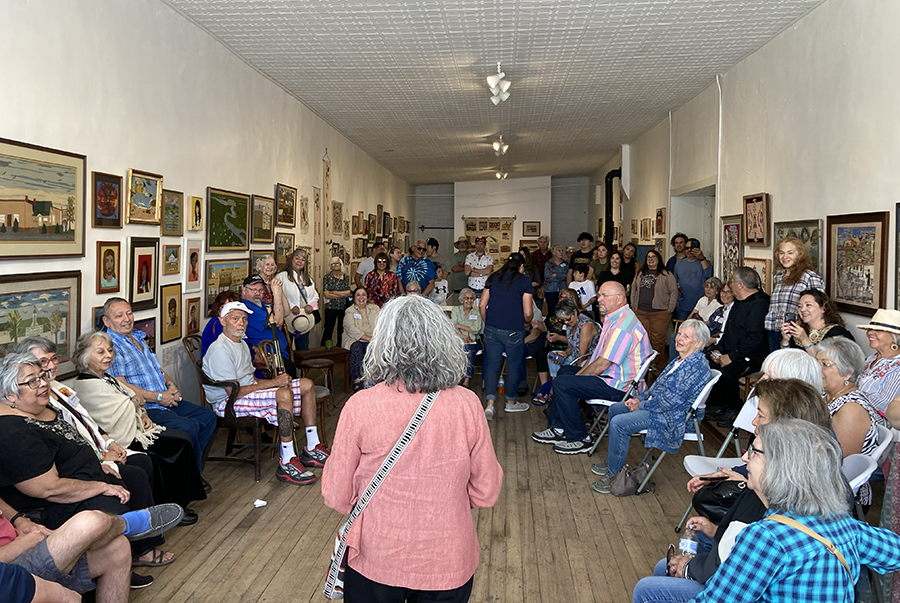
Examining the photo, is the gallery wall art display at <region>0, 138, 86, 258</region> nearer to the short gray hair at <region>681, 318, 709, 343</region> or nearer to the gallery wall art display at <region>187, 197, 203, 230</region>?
the gallery wall art display at <region>187, 197, 203, 230</region>

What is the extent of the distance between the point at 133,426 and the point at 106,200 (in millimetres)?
1546

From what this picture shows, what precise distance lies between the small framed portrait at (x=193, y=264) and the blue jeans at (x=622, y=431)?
3.64 m

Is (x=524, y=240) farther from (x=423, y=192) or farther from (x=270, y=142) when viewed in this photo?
(x=270, y=142)

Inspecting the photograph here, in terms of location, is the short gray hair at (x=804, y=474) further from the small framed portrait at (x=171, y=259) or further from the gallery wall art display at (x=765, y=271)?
the gallery wall art display at (x=765, y=271)

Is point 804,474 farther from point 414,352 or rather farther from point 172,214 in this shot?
point 172,214

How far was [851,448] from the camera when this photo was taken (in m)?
3.18

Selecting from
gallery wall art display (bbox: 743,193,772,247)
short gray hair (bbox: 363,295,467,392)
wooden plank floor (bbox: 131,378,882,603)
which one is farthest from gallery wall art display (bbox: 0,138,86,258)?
gallery wall art display (bbox: 743,193,772,247)

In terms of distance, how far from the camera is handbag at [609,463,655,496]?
4.75m

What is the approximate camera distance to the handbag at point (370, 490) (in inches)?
78.6

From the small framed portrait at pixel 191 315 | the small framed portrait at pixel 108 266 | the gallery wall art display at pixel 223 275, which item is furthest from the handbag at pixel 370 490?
the gallery wall art display at pixel 223 275

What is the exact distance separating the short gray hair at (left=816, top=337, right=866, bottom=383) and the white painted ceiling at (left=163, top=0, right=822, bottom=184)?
2927mm

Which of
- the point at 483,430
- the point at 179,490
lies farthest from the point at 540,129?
the point at 483,430

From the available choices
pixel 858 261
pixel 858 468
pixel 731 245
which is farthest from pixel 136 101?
pixel 731 245

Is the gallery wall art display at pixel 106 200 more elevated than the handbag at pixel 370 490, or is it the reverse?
the gallery wall art display at pixel 106 200
